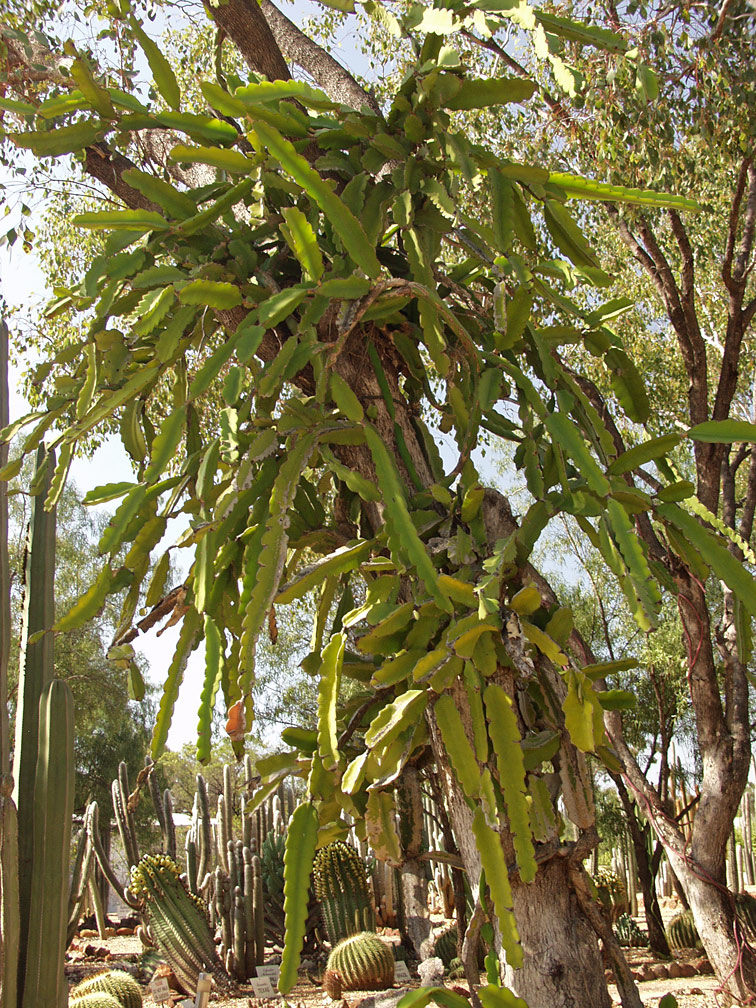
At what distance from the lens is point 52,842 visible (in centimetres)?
343

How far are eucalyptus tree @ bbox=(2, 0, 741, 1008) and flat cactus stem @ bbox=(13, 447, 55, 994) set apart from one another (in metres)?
1.89

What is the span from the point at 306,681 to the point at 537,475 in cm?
1458

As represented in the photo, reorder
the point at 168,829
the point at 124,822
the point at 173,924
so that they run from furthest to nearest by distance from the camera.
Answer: the point at 168,829 → the point at 124,822 → the point at 173,924

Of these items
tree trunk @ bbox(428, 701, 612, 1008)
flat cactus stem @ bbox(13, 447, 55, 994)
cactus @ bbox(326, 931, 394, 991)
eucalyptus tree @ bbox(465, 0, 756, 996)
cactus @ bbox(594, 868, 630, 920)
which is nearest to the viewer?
tree trunk @ bbox(428, 701, 612, 1008)


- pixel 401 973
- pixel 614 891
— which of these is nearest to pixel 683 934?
pixel 614 891

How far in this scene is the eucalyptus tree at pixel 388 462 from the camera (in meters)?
1.46

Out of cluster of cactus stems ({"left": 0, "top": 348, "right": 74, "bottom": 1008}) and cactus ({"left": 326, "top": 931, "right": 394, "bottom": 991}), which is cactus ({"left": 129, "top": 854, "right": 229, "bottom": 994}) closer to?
cactus ({"left": 326, "top": 931, "right": 394, "bottom": 991})

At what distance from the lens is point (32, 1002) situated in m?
3.29

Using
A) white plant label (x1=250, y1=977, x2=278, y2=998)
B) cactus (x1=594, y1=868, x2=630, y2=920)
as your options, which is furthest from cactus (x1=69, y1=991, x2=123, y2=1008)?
cactus (x1=594, y1=868, x2=630, y2=920)

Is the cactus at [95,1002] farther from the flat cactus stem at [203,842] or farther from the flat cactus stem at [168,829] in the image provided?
the flat cactus stem at [168,829]

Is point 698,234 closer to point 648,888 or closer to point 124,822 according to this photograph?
point 648,888

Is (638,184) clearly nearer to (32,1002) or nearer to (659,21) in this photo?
(659,21)

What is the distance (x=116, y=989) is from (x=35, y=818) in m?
3.66

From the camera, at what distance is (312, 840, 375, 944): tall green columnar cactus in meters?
8.52
